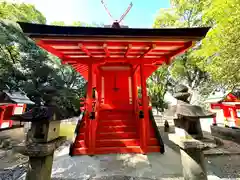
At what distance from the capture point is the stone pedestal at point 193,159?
6.11ft

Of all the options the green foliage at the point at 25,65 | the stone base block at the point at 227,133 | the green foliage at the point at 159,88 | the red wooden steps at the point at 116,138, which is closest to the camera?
the red wooden steps at the point at 116,138

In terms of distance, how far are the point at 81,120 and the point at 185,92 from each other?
12.8ft

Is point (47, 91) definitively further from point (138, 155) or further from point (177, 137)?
point (138, 155)

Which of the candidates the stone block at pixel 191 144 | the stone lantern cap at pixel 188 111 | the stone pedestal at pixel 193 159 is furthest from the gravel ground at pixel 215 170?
the stone lantern cap at pixel 188 111

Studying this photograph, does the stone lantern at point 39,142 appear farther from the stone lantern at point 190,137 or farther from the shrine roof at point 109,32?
the stone lantern at point 190,137

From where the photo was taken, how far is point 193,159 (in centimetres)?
193

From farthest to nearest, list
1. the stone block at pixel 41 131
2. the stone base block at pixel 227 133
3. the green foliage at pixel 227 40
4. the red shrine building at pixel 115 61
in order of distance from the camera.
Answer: the stone base block at pixel 227 133 → the green foliage at pixel 227 40 → the red shrine building at pixel 115 61 → the stone block at pixel 41 131

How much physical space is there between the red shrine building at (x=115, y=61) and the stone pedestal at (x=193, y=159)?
1861 mm

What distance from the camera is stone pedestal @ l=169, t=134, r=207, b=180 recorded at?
6.11 ft

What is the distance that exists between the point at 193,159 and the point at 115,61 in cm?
360

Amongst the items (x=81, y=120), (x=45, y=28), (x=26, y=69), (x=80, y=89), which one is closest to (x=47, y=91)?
(x=45, y=28)

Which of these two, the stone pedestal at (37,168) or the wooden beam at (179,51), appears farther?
the wooden beam at (179,51)

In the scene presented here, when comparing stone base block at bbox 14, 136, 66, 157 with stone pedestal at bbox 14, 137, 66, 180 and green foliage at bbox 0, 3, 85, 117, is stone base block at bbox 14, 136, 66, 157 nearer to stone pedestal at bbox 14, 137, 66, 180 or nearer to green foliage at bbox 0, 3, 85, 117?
stone pedestal at bbox 14, 137, 66, 180

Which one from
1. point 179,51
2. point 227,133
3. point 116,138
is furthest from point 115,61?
point 227,133
